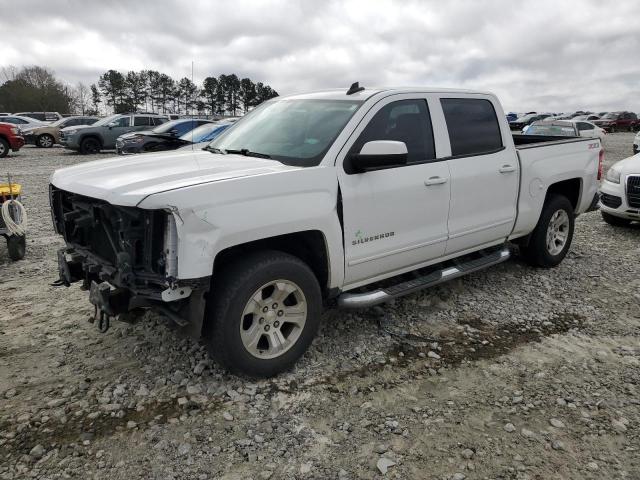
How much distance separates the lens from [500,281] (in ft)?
17.6

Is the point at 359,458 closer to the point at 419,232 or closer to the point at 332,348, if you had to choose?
the point at 332,348

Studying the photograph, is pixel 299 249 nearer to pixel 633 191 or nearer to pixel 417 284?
pixel 417 284

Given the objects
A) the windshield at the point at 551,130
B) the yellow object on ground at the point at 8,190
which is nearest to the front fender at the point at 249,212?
the yellow object on ground at the point at 8,190

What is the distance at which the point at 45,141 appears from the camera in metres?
23.4

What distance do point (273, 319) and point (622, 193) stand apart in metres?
6.54

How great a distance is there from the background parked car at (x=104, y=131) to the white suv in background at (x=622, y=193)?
56.1ft

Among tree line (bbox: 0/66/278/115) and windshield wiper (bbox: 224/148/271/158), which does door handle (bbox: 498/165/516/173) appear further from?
tree line (bbox: 0/66/278/115)

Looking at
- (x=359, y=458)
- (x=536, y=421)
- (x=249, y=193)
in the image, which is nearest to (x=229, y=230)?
(x=249, y=193)

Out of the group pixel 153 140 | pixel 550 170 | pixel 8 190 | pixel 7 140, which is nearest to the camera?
pixel 550 170

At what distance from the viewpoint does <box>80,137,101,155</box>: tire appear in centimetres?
1958

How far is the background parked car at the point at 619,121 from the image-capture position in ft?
141

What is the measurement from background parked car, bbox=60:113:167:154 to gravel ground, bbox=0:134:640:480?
16597 millimetres

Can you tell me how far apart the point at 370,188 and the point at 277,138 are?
882mm

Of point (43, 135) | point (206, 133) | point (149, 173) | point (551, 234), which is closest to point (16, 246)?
point (149, 173)
